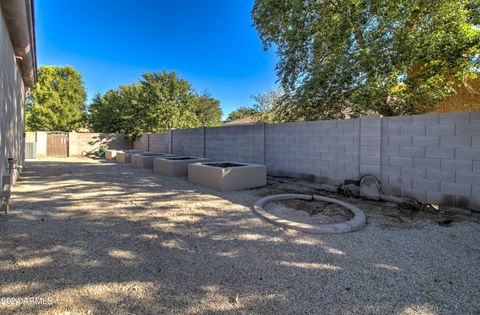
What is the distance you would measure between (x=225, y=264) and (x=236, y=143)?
258 inches

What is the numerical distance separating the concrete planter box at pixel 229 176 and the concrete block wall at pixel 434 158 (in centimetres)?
281

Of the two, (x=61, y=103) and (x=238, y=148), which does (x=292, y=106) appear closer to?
(x=238, y=148)

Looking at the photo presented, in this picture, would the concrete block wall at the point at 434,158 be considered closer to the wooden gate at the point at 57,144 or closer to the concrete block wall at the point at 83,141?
A: the concrete block wall at the point at 83,141

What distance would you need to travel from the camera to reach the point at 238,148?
8.61m

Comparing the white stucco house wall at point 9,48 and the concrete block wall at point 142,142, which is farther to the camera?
the concrete block wall at point 142,142

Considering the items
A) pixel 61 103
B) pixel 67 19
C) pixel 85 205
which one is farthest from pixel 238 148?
pixel 61 103

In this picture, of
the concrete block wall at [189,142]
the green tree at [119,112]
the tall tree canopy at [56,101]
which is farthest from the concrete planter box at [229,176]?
the tall tree canopy at [56,101]

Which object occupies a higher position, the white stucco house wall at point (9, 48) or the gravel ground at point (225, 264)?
the white stucco house wall at point (9, 48)

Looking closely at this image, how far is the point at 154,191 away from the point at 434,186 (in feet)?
18.5

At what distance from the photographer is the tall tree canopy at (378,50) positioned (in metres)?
6.02

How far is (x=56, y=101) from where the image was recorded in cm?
2072

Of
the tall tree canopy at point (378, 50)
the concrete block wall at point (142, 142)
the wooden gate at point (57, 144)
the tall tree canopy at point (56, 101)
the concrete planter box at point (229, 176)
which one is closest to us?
the concrete planter box at point (229, 176)

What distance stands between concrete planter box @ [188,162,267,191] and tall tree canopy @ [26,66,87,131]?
2062 centimetres

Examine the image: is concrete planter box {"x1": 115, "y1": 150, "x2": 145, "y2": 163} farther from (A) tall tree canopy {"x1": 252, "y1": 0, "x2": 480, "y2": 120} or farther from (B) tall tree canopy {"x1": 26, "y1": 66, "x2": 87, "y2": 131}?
(B) tall tree canopy {"x1": 26, "y1": 66, "x2": 87, "y2": 131}
